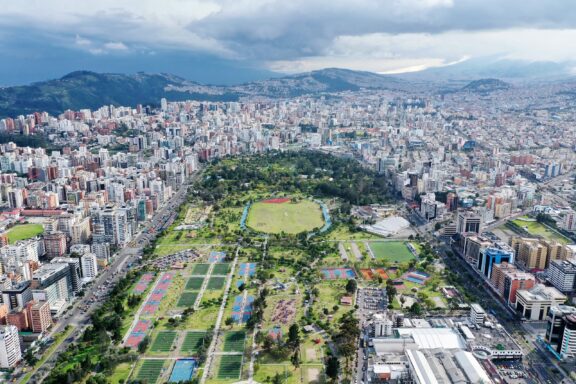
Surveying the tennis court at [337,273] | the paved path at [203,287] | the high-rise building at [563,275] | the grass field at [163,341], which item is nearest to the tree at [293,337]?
the grass field at [163,341]

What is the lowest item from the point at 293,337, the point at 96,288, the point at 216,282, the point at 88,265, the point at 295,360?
the point at 96,288

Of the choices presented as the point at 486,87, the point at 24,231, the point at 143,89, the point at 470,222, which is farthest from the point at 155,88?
the point at 470,222

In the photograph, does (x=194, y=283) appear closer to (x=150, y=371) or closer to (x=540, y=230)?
(x=150, y=371)

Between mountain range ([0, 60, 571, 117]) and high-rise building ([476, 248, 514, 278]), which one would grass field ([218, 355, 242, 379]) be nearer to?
high-rise building ([476, 248, 514, 278])

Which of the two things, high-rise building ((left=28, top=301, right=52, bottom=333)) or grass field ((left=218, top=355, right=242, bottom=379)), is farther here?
high-rise building ((left=28, top=301, right=52, bottom=333))

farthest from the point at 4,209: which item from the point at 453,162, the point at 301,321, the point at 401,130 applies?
the point at 401,130

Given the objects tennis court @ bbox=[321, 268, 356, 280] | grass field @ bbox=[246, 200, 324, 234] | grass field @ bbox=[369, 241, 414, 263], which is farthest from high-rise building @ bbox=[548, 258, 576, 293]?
grass field @ bbox=[246, 200, 324, 234]
